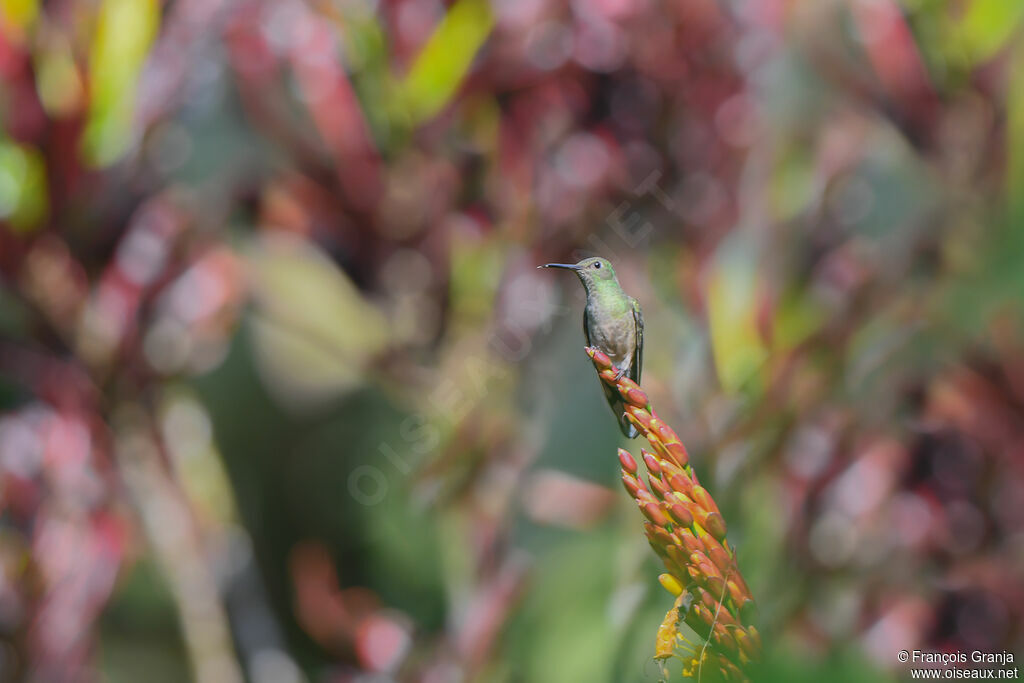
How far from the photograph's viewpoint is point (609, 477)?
18.7 inches

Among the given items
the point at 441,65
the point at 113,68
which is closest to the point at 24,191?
the point at 113,68

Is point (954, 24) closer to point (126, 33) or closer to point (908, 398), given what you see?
point (908, 398)

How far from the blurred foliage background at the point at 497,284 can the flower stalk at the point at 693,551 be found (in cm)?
33

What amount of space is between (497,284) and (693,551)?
1.43 feet

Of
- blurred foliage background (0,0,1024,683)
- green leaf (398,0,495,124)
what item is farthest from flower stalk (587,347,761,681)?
green leaf (398,0,495,124)

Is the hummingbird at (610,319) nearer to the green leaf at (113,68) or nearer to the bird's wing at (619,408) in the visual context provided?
the bird's wing at (619,408)

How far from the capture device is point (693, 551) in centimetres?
8

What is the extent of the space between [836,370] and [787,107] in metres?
0.21

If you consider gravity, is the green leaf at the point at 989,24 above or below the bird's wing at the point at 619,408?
above

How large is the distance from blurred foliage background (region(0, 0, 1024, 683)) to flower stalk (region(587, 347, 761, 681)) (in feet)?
1.09

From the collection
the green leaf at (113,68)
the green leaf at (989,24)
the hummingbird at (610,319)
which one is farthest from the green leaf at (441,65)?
the hummingbird at (610,319)

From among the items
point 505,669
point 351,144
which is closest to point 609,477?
point 505,669

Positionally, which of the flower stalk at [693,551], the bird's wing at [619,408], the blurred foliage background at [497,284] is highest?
the blurred foliage background at [497,284]

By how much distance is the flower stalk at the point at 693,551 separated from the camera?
79mm
